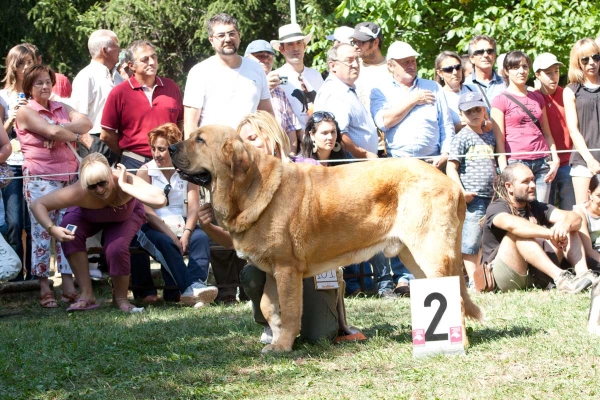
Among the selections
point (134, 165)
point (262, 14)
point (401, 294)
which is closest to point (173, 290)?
point (134, 165)

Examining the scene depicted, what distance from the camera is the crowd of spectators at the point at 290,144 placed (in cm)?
798

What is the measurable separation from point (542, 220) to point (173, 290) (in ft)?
12.3

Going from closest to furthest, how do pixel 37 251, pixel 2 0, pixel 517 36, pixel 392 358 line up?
pixel 392 358 → pixel 37 251 → pixel 517 36 → pixel 2 0

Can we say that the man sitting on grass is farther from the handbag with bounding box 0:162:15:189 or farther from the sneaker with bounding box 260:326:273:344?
the handbag with bounding box 0:162:15:189

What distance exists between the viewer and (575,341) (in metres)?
Result: 5.25

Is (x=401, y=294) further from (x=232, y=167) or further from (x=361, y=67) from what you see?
(x=232, y=167)

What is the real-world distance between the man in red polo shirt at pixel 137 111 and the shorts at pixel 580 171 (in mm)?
4314

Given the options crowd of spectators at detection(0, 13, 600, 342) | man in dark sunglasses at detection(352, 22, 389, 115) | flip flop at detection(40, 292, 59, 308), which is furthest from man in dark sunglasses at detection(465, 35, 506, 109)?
flip flop at detection(40, 292, 59, 308)

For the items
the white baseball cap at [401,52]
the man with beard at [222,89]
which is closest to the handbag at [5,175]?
the man with beard at [222,89]

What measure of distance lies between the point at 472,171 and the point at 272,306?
371cm

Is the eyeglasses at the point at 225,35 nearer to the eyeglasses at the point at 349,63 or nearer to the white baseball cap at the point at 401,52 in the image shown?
the eyeglasses at the point at 349,63

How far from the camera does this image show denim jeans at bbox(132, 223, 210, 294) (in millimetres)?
8023

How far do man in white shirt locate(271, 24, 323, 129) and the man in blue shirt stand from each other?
869 millimetres

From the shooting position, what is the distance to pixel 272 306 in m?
5.65
